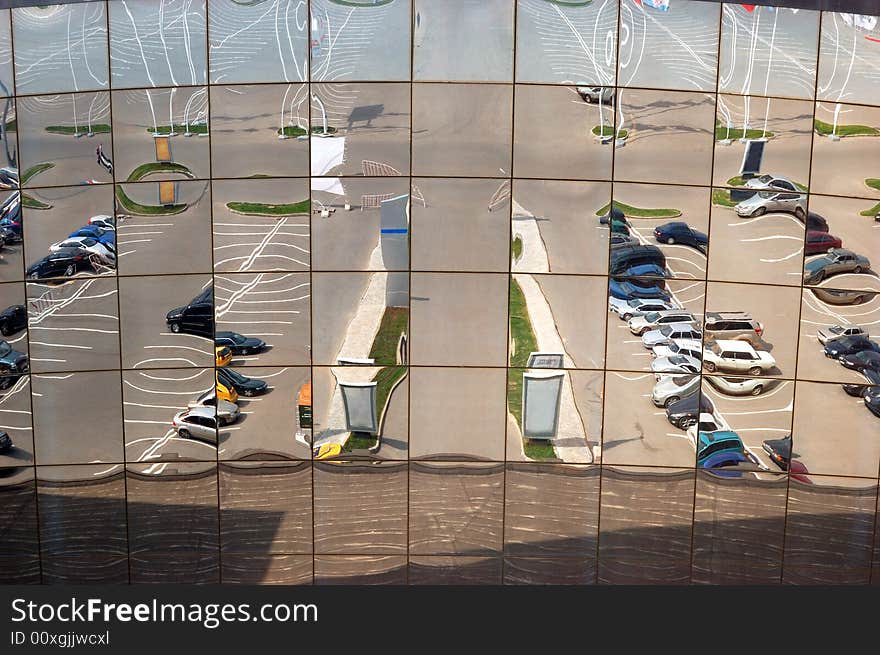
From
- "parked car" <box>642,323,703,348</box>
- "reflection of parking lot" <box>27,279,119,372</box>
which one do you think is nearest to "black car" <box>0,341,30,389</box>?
"reflection of parking lot" <box>27,279,119,372</box>

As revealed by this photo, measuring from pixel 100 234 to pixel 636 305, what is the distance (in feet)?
35.6

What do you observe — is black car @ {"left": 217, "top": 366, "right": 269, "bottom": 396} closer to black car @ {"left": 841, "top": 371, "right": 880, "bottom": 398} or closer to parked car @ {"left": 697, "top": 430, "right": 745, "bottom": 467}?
parked car @ {"left": 697, "top": 430, "right": 745, "bottom": 467}

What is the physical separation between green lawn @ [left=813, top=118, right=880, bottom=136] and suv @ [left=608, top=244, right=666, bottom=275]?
4008 millimetres

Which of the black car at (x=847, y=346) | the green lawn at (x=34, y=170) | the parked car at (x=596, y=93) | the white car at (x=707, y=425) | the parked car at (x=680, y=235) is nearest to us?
the parked car at (x=596, y=93)

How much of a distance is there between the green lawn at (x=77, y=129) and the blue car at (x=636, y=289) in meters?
10.6

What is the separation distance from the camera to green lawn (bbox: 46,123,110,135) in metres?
13.8

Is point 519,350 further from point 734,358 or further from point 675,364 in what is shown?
point 734,358

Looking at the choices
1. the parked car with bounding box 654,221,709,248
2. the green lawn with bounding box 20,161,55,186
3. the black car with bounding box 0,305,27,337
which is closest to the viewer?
the parked car with bounding box 654,221,709,248

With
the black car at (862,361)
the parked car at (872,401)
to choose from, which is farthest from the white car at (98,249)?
the parked car at (872,401)

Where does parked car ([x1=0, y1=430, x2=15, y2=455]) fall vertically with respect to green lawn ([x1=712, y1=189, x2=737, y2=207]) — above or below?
below

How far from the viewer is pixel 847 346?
45.3 feet

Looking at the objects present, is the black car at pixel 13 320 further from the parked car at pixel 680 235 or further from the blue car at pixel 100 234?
the parked car at pixel 680 235

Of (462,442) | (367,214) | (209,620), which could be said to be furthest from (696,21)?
(209,620)

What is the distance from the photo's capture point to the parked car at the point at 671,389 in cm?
1367
